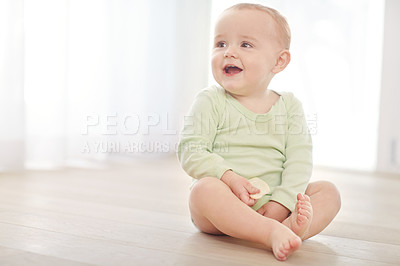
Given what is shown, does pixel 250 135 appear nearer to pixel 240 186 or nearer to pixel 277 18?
pixel 240 186

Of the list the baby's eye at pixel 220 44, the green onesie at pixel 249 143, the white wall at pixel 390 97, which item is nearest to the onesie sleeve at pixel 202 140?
the green onesie at pixel 249 143

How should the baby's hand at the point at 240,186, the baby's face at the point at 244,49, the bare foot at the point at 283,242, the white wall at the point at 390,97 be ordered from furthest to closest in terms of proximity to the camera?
the white wall at the point at 390,97, the baby's face at the point at 244,49, the baby's hand at the point at 240,186, the bare foot at the point at 283,242

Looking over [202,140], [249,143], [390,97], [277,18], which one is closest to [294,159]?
[249,143]

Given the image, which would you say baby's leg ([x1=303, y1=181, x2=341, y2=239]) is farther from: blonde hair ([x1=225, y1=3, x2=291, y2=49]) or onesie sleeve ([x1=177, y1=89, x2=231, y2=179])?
blonde hair ([x1=225, y1=3, x2=291, y2=49])

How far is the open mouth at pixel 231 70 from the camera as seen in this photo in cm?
111

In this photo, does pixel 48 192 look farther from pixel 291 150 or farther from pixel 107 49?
pixel 107 49

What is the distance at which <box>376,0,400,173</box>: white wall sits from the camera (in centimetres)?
228

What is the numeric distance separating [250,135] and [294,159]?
112 mm

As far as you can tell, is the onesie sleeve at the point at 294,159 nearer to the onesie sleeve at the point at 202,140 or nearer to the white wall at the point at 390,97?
the onesie sleeve at the point at 202,140

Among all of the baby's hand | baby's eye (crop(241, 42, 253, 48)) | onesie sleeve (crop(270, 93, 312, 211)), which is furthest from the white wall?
the baby's hand

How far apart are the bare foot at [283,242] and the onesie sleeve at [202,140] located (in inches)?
7.1

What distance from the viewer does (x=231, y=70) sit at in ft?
3.68

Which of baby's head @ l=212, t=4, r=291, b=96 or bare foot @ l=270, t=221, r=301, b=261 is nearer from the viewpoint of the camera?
bare foot @ l=270, t=221, r=301, b=261

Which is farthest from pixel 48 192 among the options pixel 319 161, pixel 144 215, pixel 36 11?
pixel 319 161
